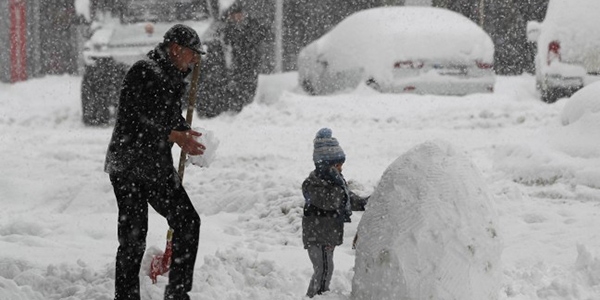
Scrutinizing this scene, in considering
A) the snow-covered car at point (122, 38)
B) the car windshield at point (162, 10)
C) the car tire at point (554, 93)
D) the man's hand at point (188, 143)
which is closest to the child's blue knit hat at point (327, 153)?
the man's hand at point (188, 143)

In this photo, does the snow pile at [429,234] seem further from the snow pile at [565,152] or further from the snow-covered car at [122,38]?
A: the snow-covered car at [122,38]

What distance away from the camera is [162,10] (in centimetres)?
1465

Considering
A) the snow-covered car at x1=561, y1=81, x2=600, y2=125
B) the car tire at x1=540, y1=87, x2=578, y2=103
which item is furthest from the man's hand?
the car tire at x1=540, y1=87, x2=578, y2=103

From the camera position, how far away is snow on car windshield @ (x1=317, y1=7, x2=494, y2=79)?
49.3ft

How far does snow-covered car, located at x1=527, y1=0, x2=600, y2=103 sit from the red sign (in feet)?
45.9

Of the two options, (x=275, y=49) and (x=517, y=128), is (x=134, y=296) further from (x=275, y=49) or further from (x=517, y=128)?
(x=275, y=49)

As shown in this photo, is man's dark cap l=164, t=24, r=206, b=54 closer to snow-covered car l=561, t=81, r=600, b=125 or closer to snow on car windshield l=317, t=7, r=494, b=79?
snow-covered car l=561, t=81, r=600, b=125

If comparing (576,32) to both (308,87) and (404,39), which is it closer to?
(404,39)

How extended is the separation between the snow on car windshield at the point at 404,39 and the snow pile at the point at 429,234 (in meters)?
9.79

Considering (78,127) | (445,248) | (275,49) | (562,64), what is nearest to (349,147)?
(562,64)

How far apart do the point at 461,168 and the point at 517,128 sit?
8.11 metres

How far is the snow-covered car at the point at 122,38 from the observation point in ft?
46.0

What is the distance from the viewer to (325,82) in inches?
658

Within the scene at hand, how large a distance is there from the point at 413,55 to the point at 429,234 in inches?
400
